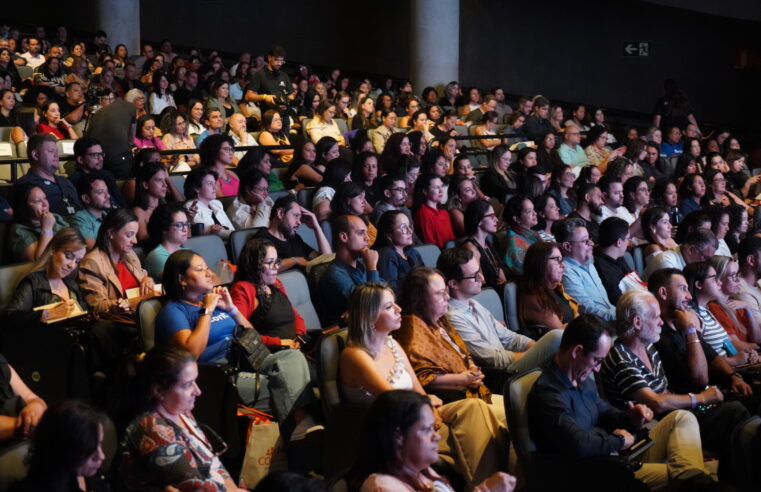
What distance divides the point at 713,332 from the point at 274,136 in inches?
191

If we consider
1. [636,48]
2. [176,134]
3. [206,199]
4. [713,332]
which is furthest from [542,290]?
[636,48]

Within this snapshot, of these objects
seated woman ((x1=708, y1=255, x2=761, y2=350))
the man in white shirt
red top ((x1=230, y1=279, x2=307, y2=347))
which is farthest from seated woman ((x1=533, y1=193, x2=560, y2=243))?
the man in white shirt

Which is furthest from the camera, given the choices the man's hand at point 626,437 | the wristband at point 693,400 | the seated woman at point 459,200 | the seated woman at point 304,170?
the seated woman at point 304,170

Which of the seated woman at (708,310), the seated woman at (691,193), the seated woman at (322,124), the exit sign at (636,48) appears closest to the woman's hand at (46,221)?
the seated woman at (708,310)

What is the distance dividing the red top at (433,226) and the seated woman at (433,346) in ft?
7.07

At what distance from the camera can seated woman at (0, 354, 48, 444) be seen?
3.16m

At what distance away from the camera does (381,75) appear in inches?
656

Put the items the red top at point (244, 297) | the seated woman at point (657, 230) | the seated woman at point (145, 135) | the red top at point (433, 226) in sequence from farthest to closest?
1. the seated woman at point (145, 135)
2. the red top at point (433, 226)
3. the seated woman at point (657, 230)
4. the red top at point (244, 297)

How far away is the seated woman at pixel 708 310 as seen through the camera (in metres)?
4.64

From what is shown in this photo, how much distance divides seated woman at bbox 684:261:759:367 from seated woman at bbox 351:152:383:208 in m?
2.58

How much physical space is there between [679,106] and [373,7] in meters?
6.85

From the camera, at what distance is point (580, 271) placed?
17.4 feet

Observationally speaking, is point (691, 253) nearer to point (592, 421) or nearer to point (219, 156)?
point (592, 421)

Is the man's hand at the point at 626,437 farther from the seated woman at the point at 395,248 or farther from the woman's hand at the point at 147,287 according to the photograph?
the woman's hand at the point at 147,287
